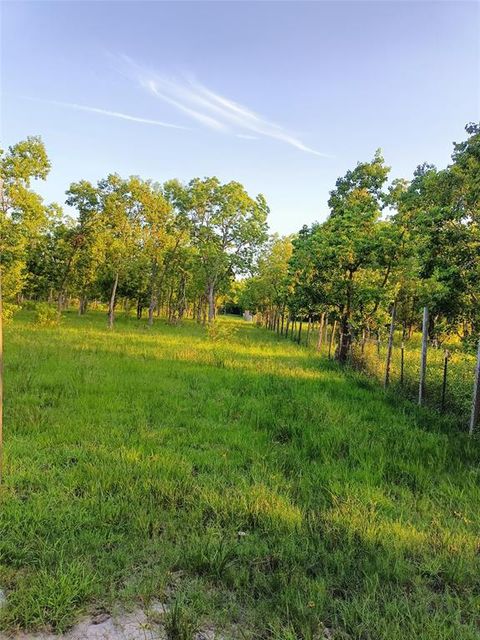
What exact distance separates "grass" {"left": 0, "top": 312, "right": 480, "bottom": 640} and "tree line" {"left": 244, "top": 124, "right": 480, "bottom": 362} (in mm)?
2546

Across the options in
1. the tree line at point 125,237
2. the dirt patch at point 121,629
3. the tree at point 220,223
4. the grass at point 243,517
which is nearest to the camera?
the dirt patch at point 121,629

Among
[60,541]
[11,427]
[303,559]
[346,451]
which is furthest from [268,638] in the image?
[11,427]

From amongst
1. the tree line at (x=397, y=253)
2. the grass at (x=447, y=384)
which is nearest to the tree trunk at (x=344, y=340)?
the tree line at (x=397, y=253)

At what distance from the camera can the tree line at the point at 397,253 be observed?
7.14m

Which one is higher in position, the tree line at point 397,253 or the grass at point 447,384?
the tree line at point 397,253

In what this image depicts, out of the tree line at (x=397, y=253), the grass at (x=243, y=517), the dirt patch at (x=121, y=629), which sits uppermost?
the tree line at (x=397, y=253)

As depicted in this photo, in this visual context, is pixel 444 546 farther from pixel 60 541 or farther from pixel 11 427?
pixel 11 427

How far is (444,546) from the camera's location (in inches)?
145

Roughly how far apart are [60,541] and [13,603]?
73 centimetres

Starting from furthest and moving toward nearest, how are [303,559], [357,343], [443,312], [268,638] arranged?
[357,343] → [443,312] → [303,559] → [268,638]

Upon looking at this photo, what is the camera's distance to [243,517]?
4.07m

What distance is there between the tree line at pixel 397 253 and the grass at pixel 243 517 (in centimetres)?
255

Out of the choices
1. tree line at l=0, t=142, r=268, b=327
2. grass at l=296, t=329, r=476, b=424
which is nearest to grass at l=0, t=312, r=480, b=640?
grass at l=296, t=329, r=476, b=424

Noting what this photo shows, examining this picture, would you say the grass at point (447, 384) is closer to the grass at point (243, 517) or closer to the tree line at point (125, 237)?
the grass at point (243, 517)
